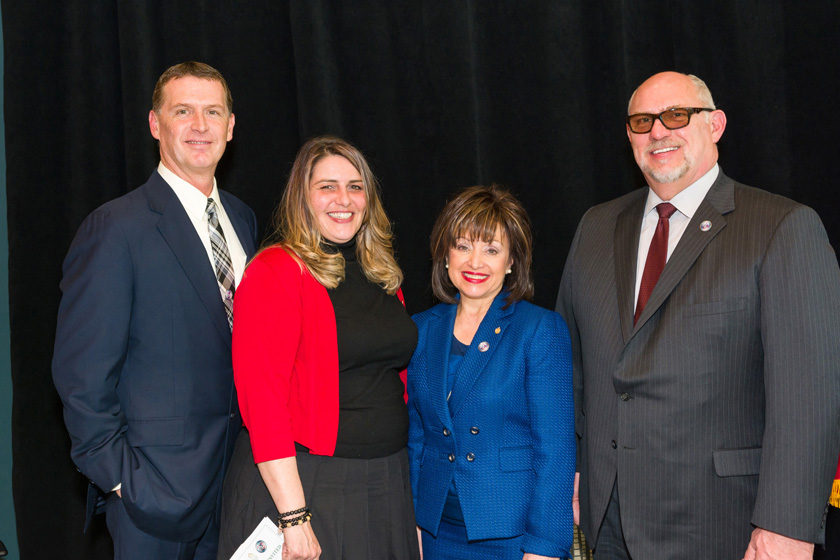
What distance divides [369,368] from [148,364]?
2.13 ft

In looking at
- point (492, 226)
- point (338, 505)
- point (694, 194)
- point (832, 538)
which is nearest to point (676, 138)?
point (694, 194)

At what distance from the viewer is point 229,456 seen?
2.17m

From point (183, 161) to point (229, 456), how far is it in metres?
0.95

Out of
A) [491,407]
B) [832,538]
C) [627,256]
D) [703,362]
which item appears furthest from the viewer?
[832,538]

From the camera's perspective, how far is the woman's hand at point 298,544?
1.82 meters

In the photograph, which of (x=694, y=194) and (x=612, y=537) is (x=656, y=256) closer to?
(x=694, y=194)

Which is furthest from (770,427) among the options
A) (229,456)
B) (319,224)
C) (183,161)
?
(183,161)

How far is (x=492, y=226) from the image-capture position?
215cm

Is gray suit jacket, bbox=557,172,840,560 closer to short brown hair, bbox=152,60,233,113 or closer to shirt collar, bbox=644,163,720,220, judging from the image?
shirt collar, bbox=644,163,720,220

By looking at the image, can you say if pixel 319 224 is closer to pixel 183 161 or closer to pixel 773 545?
pixel 183 161

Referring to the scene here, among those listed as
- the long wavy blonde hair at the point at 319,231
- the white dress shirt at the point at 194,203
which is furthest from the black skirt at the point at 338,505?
the white dress shirt at the point at 194,203

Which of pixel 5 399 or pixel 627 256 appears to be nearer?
pixel 627 256

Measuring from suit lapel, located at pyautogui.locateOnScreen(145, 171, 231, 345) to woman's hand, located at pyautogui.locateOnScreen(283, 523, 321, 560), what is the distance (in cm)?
63

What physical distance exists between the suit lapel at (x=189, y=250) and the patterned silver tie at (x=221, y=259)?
5 centimetres
